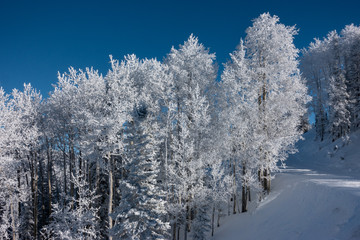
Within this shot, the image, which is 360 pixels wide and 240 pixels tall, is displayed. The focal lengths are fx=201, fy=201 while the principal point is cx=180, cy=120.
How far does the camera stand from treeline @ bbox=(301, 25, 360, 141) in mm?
29984

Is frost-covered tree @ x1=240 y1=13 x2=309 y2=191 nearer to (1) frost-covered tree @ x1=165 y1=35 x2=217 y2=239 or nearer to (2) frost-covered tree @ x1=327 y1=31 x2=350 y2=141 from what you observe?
(1) frost-covered tree @ x1=165 y1=35 x2=217 y2=239

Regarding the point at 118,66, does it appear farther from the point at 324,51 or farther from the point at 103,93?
the point at 324,51

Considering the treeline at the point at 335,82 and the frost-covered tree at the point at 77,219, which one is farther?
the treeline at the point at 335,82

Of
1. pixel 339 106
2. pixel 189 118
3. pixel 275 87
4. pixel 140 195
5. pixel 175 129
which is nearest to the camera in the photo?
pixel 140 195

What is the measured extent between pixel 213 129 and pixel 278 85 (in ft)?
19.3

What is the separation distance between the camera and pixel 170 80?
57.5 ft

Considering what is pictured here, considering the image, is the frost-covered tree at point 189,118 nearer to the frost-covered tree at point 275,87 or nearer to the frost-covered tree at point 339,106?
the frost-covered tree at point 275,87

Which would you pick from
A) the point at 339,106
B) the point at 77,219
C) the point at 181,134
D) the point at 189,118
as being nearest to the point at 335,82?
the point at 339,106

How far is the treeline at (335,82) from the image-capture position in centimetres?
2998

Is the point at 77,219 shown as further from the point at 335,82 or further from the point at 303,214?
the point at 335,82

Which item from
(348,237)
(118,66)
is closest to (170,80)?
(118,66)

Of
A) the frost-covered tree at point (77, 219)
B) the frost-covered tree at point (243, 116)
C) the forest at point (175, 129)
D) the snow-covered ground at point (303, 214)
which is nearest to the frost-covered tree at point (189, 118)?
the forest at point (175, 129)

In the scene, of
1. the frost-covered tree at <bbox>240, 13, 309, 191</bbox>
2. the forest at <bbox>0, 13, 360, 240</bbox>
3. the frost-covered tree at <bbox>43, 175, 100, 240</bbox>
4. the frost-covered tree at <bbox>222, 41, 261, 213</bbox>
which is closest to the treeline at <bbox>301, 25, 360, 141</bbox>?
the forest at <bbox>0, 13, 360, 240</bbox>

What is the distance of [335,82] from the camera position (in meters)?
30.4
